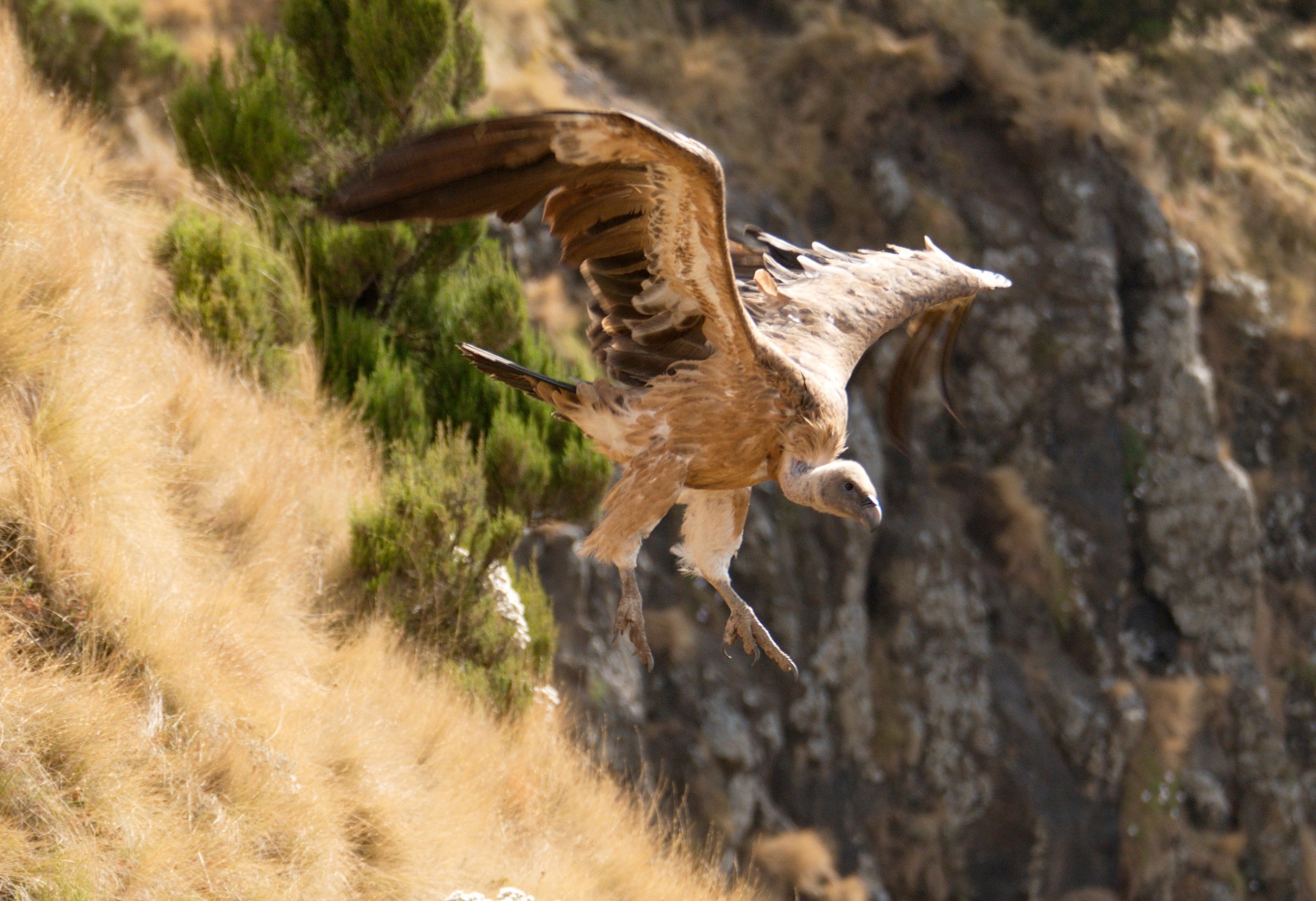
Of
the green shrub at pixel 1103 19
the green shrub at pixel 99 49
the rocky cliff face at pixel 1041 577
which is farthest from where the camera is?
the green shrub at pixel 1103 19

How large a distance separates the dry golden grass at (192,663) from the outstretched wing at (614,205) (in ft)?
6.93

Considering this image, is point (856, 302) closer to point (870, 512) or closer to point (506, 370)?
point (870, 512)

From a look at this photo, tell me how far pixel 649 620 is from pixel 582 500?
212 inches

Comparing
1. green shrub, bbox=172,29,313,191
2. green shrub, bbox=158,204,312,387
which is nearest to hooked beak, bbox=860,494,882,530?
green shrub, bbox=158,204,312,387

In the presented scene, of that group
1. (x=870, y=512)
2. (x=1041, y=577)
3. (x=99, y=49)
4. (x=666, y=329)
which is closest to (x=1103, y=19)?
(x=1041, y=577)

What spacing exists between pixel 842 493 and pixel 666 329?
0.88 metres

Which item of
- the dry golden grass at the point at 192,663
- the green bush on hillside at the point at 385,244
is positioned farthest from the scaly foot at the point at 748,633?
the green bush on hillside at the point at 385,244

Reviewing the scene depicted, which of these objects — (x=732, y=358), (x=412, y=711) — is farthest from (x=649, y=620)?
(x=732, y=358)

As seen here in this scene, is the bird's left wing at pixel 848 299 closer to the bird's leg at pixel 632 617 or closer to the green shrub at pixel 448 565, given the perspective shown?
the bird's leg at pixel 632 617

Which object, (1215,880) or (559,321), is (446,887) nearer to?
(559,321)

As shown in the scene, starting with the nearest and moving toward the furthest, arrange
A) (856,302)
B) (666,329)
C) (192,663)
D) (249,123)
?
1. (666,329)
2. (192,663)
3. (856,302)
4. (249,123)

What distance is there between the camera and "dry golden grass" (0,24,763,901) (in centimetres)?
403

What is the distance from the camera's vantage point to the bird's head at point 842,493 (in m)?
4.00

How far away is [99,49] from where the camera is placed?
981 cm
